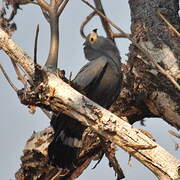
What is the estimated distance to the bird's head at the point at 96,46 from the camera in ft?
18.7

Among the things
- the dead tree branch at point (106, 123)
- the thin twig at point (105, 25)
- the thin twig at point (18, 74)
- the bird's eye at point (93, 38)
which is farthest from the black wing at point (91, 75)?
the dead tree branch at point (106, 123)

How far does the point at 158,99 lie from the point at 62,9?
165cm

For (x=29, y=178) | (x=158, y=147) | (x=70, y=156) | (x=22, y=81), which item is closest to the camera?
(x=158, y=147)

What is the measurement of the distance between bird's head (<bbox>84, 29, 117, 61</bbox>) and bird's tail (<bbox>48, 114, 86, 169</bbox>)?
42.9 inches

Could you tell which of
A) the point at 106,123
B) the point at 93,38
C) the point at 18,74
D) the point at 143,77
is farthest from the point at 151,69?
the point at 106,123

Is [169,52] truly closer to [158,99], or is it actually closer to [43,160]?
[158,99]

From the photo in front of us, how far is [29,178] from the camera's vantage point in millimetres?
5074

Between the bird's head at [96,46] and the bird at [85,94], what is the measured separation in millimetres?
138

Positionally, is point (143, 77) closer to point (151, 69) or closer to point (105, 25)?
point (151, 69)

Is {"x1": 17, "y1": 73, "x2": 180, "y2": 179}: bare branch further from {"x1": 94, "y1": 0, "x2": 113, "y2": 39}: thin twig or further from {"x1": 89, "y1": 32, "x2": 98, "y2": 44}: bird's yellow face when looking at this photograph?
{"x1": 89, "y1": 32, "x2": 98, "y2": 44}: bird's yellow face

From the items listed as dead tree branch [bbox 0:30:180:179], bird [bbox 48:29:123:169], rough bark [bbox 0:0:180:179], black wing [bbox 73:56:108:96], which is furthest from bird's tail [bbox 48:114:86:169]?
dead tree branch [bbox 0:30:180:179]

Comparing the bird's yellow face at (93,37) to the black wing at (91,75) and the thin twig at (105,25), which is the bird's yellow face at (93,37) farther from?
the black wing at (91,75)

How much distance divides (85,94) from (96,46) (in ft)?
4.36

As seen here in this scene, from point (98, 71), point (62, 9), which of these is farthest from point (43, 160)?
point (62, 9)
